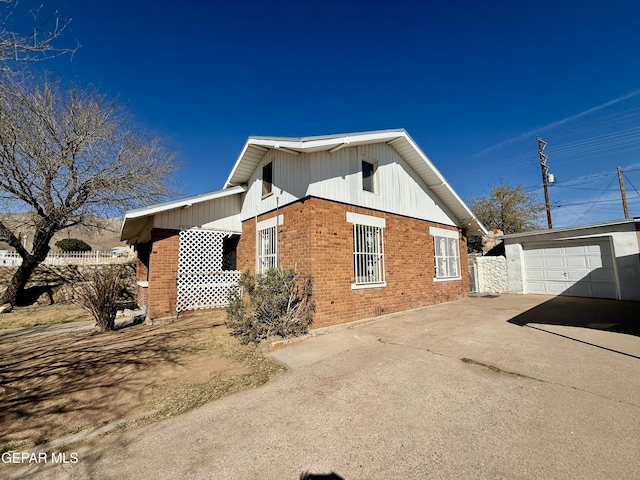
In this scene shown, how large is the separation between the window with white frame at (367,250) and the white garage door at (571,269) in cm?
958

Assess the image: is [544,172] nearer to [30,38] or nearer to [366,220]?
[366,220]

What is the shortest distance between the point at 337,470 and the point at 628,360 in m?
5.41

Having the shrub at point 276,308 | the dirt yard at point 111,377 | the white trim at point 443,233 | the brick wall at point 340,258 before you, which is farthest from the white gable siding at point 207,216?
the white trim at point 443,233

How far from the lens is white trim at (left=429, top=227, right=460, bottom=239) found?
11.2 meters

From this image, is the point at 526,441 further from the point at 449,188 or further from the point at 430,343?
the point at 449,188

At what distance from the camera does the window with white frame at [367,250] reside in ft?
25.9

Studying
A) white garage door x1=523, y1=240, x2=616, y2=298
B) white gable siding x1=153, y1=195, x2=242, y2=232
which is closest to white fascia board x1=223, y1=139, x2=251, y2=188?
white gable siding x1=153, y1=195, x2=242, y2=232

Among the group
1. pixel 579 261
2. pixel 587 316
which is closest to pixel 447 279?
pixel 587 316

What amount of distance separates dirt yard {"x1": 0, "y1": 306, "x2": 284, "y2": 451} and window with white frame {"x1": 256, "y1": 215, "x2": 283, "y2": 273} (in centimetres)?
261

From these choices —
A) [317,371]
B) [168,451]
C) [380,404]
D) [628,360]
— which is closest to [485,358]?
[628,360]

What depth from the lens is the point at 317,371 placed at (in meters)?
4.54

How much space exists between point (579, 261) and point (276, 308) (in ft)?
44.1

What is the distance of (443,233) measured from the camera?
466 inches

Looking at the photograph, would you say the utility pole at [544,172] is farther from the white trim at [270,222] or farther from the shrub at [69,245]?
the shrub at [69,245]
